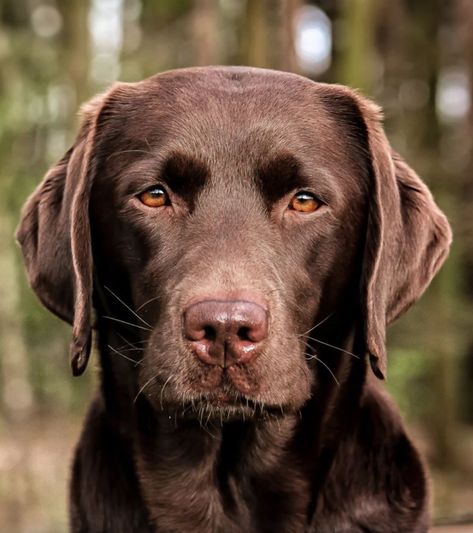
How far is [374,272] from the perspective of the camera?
11.7 feet

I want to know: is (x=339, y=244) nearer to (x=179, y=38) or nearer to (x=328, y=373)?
(x=328, y=373)

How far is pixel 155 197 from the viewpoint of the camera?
138 inches

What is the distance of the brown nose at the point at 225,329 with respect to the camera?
2949 millimetres

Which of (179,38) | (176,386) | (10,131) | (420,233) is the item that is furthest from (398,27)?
(176,386)

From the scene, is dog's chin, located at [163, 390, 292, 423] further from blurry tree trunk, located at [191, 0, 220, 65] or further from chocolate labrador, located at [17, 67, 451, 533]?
blurry tree trunk, located at [191, 0, 220, 65]

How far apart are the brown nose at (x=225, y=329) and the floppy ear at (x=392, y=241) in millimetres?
637

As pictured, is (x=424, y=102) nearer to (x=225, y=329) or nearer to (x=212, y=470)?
(x=212, y=470)

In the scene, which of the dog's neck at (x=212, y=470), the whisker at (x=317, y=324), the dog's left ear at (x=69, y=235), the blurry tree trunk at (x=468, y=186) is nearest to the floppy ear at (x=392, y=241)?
the whisker at (x=317, y=324)

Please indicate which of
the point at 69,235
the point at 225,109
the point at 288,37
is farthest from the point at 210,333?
the point at 288,37

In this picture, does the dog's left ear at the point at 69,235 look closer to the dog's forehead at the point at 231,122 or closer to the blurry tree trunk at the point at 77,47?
the dog's forehead at the point at 231,122

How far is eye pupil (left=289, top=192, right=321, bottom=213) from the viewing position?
348 cm

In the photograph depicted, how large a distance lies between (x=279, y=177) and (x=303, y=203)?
120mm

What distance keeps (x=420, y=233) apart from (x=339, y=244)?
0.38 metres

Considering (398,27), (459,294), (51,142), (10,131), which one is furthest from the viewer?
(398,27)
